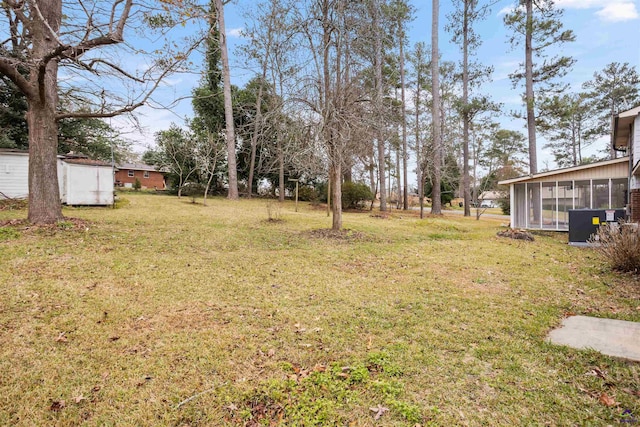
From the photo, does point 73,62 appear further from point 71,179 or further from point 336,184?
point 71,179

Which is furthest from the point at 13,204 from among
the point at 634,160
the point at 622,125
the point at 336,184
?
the point at 622,125

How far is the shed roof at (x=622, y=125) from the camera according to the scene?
9.85 metres

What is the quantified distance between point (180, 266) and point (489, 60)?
2294cm

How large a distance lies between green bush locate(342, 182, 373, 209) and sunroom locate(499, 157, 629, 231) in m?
7.76

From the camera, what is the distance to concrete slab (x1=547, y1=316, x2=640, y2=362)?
297 cm

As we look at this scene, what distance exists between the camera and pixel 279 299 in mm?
4375

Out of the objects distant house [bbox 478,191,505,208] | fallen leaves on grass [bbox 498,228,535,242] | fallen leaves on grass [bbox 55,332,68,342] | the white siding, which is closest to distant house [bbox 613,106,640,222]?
fallen leaves on grass [bbox 498,228,535,242]

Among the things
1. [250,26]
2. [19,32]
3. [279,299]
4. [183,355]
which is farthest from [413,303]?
[250,26]

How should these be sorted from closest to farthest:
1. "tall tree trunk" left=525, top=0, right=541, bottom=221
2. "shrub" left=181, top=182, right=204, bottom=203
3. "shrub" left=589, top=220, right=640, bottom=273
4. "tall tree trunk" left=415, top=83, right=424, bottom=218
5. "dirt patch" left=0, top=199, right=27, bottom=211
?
"shrub" left=589, top=220, right=640, bottom=273, "dirt patch" left=0, top=199, right=27, bottom=211, "tall tree trunk" left=415, top=83, right=424, bottom=218, "tall tree trunk" left=525, top=0, right=541, bottom=221, "shrub" left=181, top=182, right=204, bottom=203

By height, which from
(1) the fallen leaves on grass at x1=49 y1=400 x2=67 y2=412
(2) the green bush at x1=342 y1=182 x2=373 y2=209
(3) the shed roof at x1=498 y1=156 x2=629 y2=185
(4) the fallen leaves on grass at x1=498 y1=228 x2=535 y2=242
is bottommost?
(1) the fallen leaves on grass at x1=49 y1=400 x2=67 y2=412

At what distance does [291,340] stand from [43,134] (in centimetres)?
777

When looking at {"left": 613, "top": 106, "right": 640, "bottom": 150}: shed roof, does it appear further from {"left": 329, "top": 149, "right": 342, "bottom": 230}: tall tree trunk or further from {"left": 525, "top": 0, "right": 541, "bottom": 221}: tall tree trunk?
{"left": 329, "top": 149, "right": 342, "bottom": 230}: tall tree trunk

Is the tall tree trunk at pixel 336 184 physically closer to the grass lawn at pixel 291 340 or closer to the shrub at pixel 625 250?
the grass lawn at pixel 291 340

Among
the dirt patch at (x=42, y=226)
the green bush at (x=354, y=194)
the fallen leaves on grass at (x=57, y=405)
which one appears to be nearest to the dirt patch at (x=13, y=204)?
the dirt patch at (x=42, y=226)
